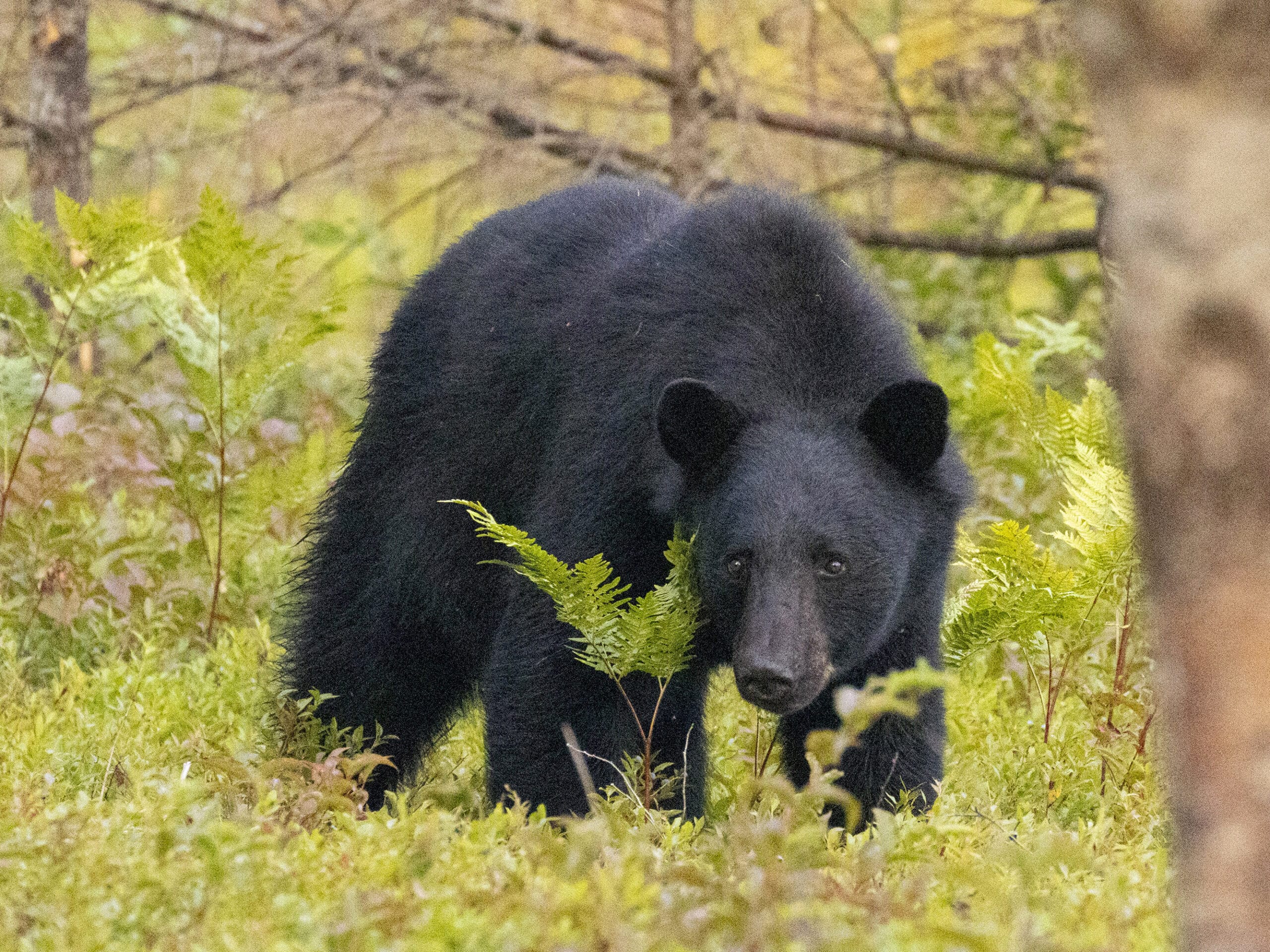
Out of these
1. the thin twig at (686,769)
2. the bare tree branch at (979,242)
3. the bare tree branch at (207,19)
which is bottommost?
the thin twig at (686,769)

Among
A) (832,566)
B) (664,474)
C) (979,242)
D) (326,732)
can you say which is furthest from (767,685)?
(979,242)

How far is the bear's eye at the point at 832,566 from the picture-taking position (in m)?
3.79

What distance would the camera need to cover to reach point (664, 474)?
3.95 m

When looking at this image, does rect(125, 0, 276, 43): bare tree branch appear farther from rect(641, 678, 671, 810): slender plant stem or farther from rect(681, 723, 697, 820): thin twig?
rect(641, 678, 671, 810): slender plant stem

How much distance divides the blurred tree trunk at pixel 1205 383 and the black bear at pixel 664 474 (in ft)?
5.58

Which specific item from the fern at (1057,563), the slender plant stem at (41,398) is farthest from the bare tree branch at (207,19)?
the fern at (1057,563)

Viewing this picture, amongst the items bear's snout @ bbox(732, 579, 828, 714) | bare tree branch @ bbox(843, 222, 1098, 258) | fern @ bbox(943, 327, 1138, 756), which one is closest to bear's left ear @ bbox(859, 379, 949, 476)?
fern @ bbox(943, 327, 1138, 756)

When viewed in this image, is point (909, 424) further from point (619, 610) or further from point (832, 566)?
point (619, 610)

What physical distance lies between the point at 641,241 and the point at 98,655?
8.62 ft

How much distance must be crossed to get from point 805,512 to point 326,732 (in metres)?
1.87

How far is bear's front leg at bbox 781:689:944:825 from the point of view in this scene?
4148mm

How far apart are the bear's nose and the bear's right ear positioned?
584 millimetres

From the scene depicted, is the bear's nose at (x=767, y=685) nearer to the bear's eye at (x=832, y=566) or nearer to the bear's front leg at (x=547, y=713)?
the bear's eye at (x=832, y=566)

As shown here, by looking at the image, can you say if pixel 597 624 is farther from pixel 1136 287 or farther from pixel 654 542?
pixel 1136 287
